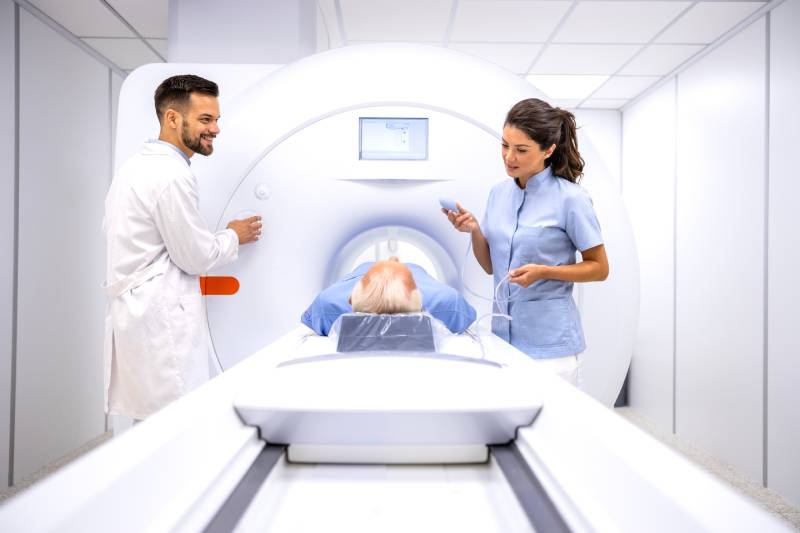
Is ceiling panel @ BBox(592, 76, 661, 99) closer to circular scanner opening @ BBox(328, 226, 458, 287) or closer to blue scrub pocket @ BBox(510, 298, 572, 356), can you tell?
circular scanner opening @ BBox(328, 226, 458, 287)

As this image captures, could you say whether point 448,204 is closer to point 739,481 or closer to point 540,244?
point 540,244

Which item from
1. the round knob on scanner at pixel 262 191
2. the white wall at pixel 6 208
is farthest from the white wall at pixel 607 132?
the white wall at pixel 6 208

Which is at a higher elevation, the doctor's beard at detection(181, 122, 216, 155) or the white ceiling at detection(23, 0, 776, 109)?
the white ceiling at detection(23, 0, 776, 109)

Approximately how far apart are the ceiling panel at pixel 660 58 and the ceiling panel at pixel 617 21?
159 millimetres

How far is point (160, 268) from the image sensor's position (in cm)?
124

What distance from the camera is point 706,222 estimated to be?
2.72 m

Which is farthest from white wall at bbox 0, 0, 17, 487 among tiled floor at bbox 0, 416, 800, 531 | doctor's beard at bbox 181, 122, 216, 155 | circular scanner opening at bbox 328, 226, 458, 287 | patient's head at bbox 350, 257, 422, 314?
patient's head at bbox 350, 257, 422, 314

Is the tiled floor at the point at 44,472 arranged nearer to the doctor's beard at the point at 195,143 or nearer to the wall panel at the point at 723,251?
the doctor's beard at the point at 195,143

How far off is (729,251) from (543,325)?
74.4 inches

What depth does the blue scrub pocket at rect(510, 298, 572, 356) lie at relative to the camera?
3.89 feet

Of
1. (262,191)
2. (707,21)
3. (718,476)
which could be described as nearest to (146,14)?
(262,191)

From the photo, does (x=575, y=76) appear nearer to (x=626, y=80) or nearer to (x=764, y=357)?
(x=626, y=80)

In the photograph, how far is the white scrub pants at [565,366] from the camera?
3.88ft

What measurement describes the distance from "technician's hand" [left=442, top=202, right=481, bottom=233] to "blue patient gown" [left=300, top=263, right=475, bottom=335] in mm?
155
